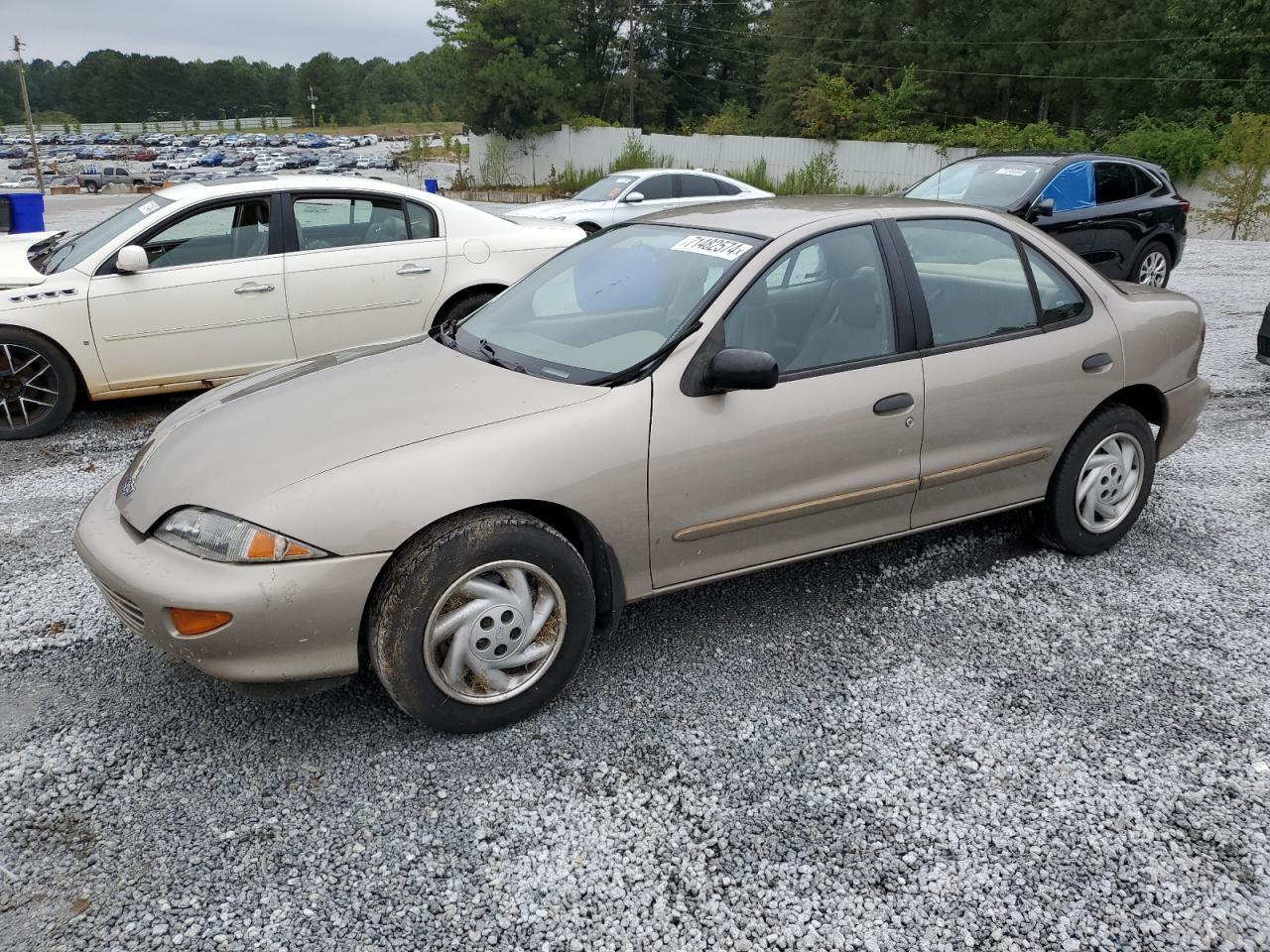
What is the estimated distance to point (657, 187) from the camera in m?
15.8

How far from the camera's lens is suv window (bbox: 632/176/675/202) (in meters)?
15.6

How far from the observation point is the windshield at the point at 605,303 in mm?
3396

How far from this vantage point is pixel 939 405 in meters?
3.69

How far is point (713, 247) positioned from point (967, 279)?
3.45 feet

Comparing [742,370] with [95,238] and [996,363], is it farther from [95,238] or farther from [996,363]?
[95,238]

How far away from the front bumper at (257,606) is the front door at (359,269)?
3872 millimetres

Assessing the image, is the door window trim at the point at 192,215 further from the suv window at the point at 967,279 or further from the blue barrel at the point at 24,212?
the blue barrel at the point at 24,212

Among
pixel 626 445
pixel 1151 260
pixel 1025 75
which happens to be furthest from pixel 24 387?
pixel 1025 75

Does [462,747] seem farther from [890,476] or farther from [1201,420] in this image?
[1201,420]

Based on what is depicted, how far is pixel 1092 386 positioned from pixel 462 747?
2.90 meters

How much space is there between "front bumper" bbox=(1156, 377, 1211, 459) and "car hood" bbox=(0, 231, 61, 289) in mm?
6311

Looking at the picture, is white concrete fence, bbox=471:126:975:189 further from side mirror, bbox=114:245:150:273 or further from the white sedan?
side mirror, bbox=114:245:150:273

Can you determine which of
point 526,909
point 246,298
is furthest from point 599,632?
point 246,298

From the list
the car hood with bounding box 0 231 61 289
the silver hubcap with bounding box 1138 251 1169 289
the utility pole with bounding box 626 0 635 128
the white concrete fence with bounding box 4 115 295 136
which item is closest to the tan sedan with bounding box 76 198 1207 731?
the car hood with bounding box 0 231 61 289
